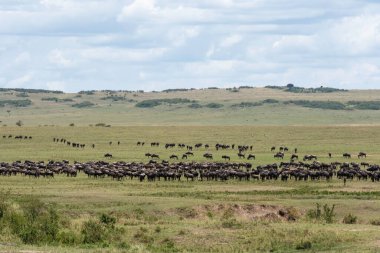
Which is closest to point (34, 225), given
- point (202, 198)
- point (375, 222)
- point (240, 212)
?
point (240, 212)

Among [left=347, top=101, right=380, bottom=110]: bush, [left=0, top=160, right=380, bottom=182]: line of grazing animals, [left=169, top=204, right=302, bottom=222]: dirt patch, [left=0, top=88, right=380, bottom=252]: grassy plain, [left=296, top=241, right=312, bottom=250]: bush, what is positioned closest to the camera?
[left=296, top=241, right=312, bottom=250]: bush

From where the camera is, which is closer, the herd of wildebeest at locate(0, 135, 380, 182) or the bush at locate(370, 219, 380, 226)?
the bush at locate(370, 219, 380, 226)

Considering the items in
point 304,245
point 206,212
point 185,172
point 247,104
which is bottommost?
point 206,212

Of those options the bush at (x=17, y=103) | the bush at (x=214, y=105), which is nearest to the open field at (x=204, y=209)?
the bush at (x=214, y=105)

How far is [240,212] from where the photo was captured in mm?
38812

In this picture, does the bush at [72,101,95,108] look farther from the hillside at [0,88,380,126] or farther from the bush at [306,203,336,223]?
the bush at [306,203,336,223]

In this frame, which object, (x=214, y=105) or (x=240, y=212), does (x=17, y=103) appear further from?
(x=240, y=212)

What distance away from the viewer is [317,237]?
93.9 ft

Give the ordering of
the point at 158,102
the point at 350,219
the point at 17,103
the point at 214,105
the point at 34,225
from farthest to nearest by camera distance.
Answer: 1. the point at 17,103
2. the point at 158,102
3. the point at 214,105
4. the point at 350,219
5. the point at 34,225

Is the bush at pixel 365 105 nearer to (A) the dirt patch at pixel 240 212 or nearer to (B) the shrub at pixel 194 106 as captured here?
(B) the shrub at pixel 194 106

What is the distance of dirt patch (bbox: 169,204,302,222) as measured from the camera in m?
37.7

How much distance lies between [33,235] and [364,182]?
29.0 metres

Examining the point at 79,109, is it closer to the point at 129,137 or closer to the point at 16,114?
the point at 16,114

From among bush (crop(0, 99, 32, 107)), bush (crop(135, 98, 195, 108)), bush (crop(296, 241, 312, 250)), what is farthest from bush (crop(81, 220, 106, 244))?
bush (crop(0, 99, 32, 107))
